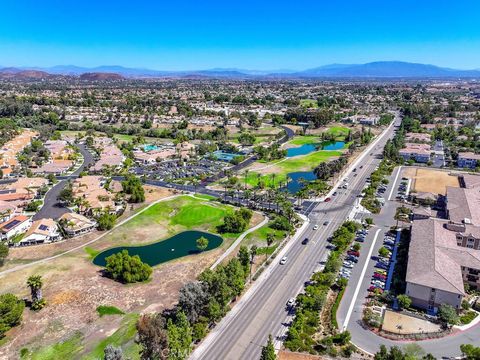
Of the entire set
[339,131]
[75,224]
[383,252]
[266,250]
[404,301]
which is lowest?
[266,250]

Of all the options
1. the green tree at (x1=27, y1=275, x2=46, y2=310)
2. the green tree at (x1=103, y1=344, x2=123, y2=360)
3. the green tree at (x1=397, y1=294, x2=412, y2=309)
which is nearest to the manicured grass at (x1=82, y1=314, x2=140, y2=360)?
the green tree at (x1=103, y1=344, x2=123, y2=360)

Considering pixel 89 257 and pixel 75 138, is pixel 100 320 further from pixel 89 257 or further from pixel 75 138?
pixel 75 138

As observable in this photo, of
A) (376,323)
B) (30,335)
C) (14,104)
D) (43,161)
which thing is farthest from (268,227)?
(14,104)

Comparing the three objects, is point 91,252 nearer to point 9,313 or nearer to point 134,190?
point 9,313

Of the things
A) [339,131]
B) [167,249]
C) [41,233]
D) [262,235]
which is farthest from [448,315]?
[339,131]

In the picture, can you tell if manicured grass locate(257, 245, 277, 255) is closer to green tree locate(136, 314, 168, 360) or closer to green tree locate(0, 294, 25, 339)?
green tree locate(136, 314, 168, 360)
